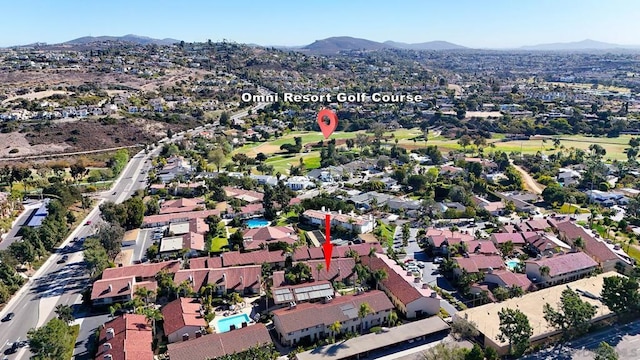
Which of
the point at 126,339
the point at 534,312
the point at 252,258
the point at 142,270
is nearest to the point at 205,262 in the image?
the point at 252,258

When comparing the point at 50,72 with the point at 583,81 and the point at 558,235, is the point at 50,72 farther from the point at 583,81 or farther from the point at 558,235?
the point at 583,81

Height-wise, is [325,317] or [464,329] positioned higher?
[325,317]

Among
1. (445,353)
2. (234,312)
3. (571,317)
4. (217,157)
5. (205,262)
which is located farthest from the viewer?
(217,157)

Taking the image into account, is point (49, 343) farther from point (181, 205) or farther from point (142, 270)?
point (181, 205)

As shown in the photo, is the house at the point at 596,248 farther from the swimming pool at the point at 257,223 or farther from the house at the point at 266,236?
the swimming pool at the point at 257,223

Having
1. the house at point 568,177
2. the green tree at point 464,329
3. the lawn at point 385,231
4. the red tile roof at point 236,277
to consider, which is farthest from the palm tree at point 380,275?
the house at point 568,177
